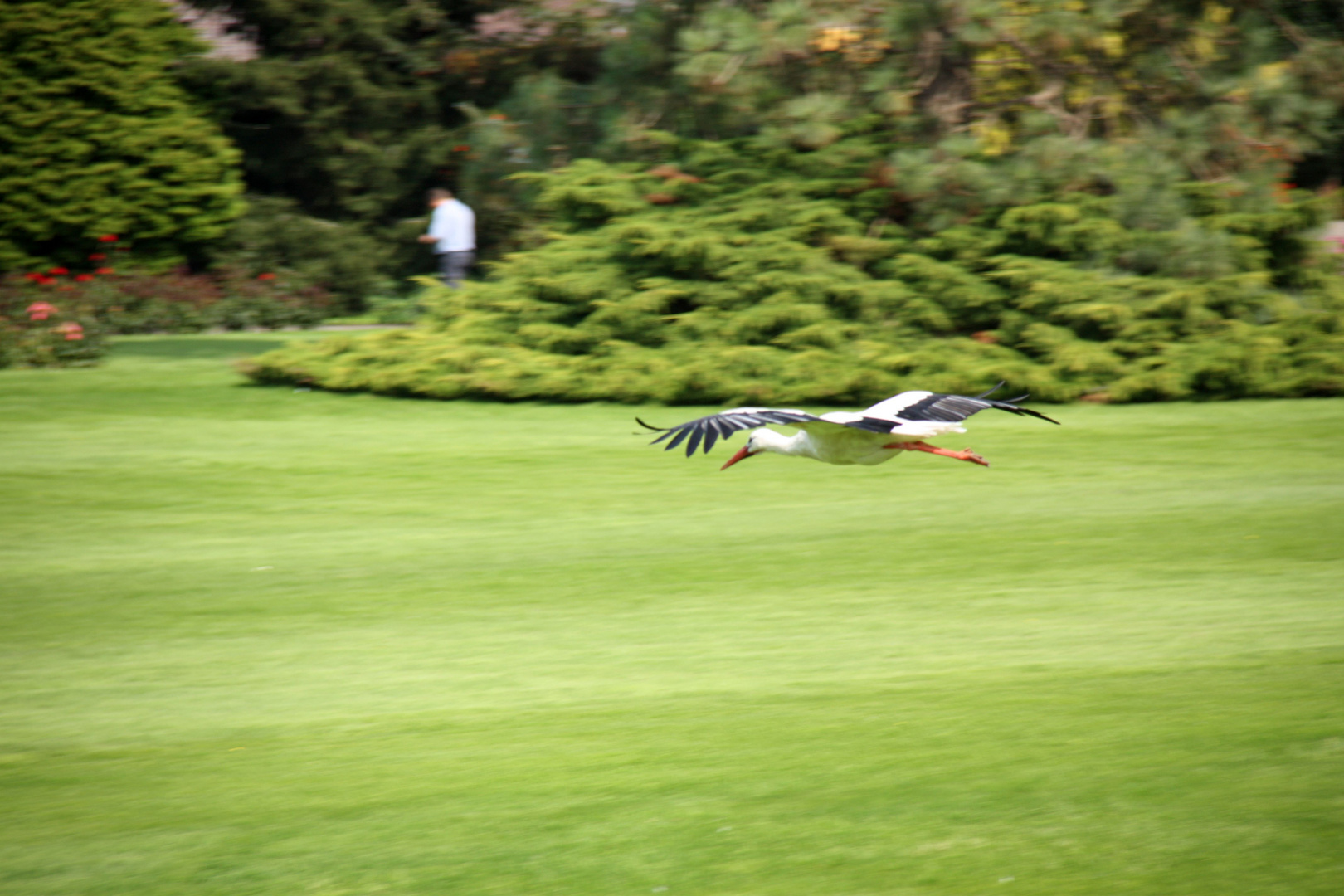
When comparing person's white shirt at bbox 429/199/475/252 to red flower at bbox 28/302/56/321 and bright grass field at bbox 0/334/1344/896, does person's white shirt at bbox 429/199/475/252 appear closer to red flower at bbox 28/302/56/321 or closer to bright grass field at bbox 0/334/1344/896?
red flower at bbox 28/302/56/321

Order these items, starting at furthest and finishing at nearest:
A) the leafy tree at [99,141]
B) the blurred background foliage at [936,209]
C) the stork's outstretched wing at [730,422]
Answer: the leafy tree at [99,141] < the blurred background foliage at [936,209] < the stork's outstretched wing at [730,422]

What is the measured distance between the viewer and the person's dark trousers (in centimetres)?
1842

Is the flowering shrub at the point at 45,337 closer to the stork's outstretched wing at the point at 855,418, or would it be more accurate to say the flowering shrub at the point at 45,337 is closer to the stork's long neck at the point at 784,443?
the stork's long neck at the point at 784,443

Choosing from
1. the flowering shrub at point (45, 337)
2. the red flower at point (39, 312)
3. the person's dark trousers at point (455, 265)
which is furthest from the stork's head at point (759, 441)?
the red flower at point (39, 312)

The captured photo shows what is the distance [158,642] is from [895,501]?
221 inches

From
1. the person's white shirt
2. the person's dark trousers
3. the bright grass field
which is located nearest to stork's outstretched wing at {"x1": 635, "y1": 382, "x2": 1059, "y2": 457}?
the bright grass field

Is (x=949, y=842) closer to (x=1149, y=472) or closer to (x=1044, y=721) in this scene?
(x=1044, y=721)

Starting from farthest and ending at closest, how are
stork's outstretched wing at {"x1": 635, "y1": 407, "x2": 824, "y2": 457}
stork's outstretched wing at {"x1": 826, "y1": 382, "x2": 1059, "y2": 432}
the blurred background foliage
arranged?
the blurred background foliage → stork's outstretched wing at {"x1": 826, "y1": 382, "x2": 1059, "y2": 432} → stork's outstretched wing at {"x1": 635, "y1": 407, "x2": 824, "y2": 457}

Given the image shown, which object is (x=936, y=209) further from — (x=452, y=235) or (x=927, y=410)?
(x=927, y=410)

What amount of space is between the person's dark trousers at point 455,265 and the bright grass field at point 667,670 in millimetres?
5988

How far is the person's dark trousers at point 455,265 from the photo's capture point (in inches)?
725

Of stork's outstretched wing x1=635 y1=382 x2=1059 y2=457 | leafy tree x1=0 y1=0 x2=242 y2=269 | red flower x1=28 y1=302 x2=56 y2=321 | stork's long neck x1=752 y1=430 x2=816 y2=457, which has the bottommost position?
stork's long neck x1=752 y1=430 x2=816 y2=457

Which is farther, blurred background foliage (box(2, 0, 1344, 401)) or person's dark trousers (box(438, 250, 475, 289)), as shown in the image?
person's dark trousers (box(438, 250, 475, 289))

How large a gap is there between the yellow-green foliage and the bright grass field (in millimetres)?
2288
